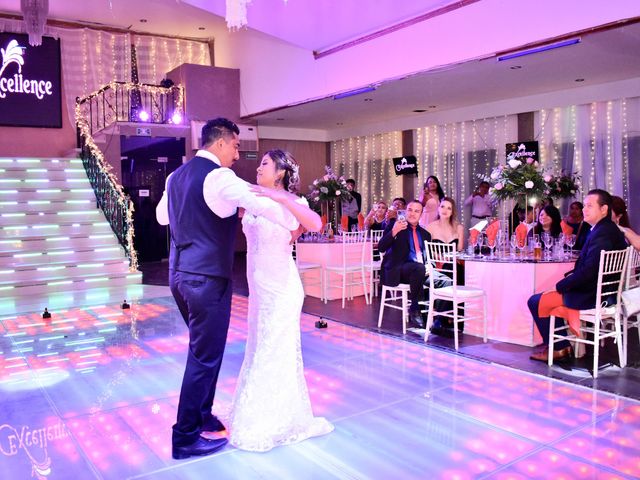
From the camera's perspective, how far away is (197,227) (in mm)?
2781

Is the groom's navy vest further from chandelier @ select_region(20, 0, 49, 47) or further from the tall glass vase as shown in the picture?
the tall glass vase

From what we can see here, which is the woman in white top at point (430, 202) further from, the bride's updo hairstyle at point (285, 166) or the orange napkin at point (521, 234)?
the bride's updo hairstyle at point (285, 166)

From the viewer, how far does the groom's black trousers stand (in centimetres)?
284

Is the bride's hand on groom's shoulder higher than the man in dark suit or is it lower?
higher

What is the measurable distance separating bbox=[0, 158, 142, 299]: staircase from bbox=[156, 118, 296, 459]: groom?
6570 mm

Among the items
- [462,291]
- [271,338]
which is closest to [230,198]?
[271,338]

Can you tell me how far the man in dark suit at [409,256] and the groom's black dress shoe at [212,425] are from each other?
315 cm

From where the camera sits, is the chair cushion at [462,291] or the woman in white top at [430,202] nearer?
the chair cushion at [462,291]

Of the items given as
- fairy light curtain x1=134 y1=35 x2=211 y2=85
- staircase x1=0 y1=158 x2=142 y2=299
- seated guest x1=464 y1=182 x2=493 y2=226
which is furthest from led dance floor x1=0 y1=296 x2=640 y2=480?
fairy light curtain x1=134 y1=35 x2=211 y2=85

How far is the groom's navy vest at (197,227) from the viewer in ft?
9.08

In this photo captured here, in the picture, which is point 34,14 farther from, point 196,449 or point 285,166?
point 196,449

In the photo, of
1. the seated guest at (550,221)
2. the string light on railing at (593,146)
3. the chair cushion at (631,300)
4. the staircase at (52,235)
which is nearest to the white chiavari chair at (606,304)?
the chair cushion at (631,300)

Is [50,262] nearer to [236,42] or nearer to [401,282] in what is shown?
[401,282]

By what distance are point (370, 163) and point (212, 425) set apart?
460 inches
